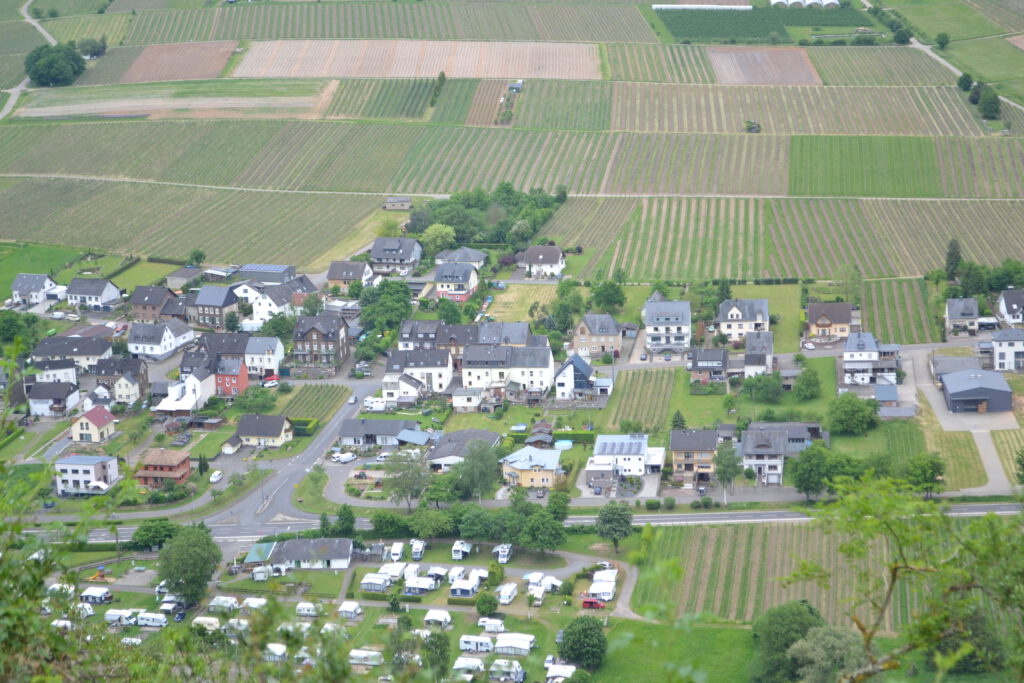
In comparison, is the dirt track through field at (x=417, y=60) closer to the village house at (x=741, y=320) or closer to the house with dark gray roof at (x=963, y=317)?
the village house at (x=741, y=320)

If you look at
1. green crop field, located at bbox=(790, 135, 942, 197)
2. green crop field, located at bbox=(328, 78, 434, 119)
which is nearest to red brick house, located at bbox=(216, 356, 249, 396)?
green crop field, located at bbox=(790, 135, 942, 197)

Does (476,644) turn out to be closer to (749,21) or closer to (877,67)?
(877,67)

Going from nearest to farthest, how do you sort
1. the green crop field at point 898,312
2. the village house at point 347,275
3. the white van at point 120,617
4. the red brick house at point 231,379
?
1. the white van at point 120,617
2. the red brick house at point 231,379
3. the green crop field at point 898,312
4. the village house at point 347,275

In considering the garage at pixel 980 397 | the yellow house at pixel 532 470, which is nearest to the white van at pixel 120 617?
the yellow house at pixel 532 470

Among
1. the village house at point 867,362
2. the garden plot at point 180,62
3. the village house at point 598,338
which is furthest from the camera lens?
the garden plot at point 180,62

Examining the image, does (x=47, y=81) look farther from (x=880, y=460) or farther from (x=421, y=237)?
(x=880, y=460)

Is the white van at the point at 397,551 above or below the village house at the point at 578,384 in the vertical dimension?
below
